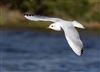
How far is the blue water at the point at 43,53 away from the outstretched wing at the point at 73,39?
19.4 feet

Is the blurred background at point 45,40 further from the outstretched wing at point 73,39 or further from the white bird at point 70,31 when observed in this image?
the outstretched wing at point 73,39

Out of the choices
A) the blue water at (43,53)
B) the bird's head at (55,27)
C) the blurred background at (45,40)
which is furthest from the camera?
the blurred background at (45,40)

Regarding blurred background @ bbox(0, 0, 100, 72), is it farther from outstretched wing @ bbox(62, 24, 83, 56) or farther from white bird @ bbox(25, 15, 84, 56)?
outstretched wing @ bbox(62, 24, 83, 56)

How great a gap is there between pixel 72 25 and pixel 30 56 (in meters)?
8.39

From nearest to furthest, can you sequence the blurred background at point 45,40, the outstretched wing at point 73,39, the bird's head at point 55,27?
the outstretched wing at point 73,39 < the bird's head at point 55,27 < the blurred background at point 45,40

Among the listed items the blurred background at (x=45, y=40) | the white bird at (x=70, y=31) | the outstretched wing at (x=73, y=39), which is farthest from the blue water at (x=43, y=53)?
the outstretched wing at (x=73, y=39)

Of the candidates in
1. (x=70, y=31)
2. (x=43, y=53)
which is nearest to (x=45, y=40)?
(x=43, y=53)

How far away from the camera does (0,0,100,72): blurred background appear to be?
47.1ft

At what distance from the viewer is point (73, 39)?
682 cm

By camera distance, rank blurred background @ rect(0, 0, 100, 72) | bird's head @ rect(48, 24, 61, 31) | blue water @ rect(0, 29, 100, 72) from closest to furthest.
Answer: bird's head @ rect(48, 24, 61, 31)
blue water @ rect(0, 29, 100, 72)
blurred background @ rect(0, 0, 100, 72)

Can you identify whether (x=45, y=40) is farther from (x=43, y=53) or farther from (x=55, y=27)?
(x=55, y=27)

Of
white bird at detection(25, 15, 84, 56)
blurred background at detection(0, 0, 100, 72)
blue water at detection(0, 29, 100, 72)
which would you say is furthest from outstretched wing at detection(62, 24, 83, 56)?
blue water at detection(0, 29, 100, 72)

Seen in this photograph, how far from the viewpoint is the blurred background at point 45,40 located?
14.4 m

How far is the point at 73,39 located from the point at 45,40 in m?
11.8
